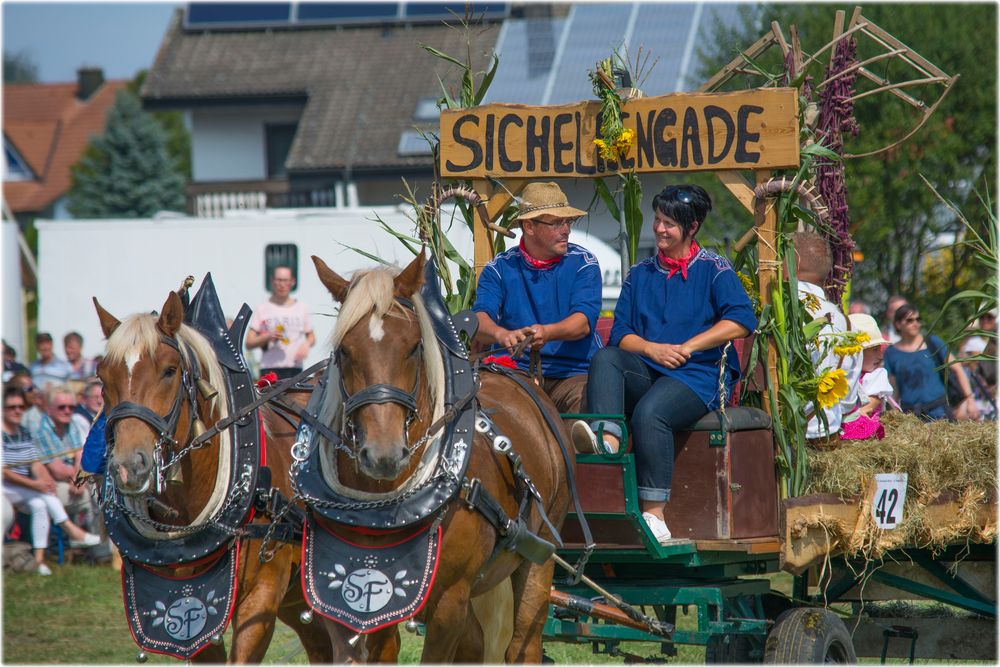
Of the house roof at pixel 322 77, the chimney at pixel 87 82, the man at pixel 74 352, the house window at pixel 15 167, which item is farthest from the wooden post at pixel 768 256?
the chimney at pixel 87 82

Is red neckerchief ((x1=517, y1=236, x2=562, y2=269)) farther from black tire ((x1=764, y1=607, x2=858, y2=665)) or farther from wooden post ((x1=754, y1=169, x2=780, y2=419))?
black tire ((x1=764, y1=607, x2=858, y2=665))

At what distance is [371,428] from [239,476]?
1.12 m

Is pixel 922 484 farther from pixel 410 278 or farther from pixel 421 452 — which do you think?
pixel 410 278

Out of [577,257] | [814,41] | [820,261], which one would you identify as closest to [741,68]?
[820,261]

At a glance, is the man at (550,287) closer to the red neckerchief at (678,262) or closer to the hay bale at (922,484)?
the red neckerchief at (678,262)

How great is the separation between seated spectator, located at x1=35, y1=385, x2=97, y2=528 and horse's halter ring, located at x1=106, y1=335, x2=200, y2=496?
22.5 feet

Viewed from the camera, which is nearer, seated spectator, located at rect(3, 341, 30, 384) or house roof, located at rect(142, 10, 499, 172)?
seated spectator, located at rect(3, 341, 30, 384)

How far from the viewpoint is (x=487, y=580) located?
4.82 m

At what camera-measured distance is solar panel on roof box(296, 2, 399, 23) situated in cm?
3356

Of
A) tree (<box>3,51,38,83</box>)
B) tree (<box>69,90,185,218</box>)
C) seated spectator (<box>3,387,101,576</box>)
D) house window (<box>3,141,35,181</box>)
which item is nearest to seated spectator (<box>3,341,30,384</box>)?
seated spectator (<box>3,387,101,576</box>)

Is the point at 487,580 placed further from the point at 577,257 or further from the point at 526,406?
the point at 577,257

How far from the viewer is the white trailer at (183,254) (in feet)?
49.2

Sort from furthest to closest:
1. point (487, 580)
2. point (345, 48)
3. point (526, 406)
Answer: point (345, 48) < point (526, 406) < point (487, 580)

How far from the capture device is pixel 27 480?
10.8 metres
